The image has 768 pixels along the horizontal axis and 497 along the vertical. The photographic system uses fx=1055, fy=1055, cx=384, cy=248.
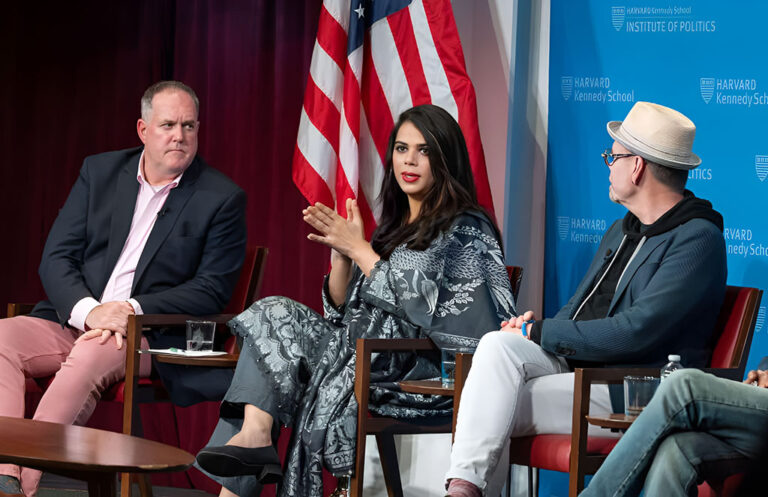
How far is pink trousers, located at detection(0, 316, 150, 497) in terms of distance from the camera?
141 inches

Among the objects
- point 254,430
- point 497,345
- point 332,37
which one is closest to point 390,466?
Result: point 254,430

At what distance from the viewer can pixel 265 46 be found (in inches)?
194

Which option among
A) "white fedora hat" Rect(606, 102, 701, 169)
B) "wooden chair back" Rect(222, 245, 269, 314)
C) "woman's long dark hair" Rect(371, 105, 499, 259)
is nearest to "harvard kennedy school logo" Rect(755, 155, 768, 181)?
"white fedora hat" Rect(606, 102, 701, 169)

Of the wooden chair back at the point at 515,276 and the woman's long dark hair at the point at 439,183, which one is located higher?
the woman's long dark hair at the point at 439,183

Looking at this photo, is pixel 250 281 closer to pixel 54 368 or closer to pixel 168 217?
pixel 168 217

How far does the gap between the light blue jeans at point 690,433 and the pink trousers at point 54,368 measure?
1930 millimetres

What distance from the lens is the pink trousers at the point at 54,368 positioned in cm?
358

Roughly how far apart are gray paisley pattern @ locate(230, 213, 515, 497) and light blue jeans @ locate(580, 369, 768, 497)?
1060 millimetres

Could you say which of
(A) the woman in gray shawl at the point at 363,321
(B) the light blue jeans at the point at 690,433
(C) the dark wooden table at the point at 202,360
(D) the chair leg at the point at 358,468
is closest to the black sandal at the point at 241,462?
(A) the woman in gray shawl at the point at 363,321

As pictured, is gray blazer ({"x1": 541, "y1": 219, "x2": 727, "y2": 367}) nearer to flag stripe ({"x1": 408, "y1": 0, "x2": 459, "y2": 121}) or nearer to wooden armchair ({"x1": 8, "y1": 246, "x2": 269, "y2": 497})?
wooden armchair ({"x1": 8, "y1": 246, "x2": 269, "y2": 497})

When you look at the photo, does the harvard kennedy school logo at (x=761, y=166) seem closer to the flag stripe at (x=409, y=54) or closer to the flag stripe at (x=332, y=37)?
the flag stripe at (x=409, y=54)

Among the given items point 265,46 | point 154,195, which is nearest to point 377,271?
point 154,195

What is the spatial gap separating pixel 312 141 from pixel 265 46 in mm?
707

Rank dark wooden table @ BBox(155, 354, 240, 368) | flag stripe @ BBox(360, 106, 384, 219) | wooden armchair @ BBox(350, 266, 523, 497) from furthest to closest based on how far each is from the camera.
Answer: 1. flag stripe @ BBox(360, 106, 384, 219)
2. dark wooden table @ BBox(155, 354, 240, 368)
3. wooden armchair @ BBox(350, 266, 523, 497)
